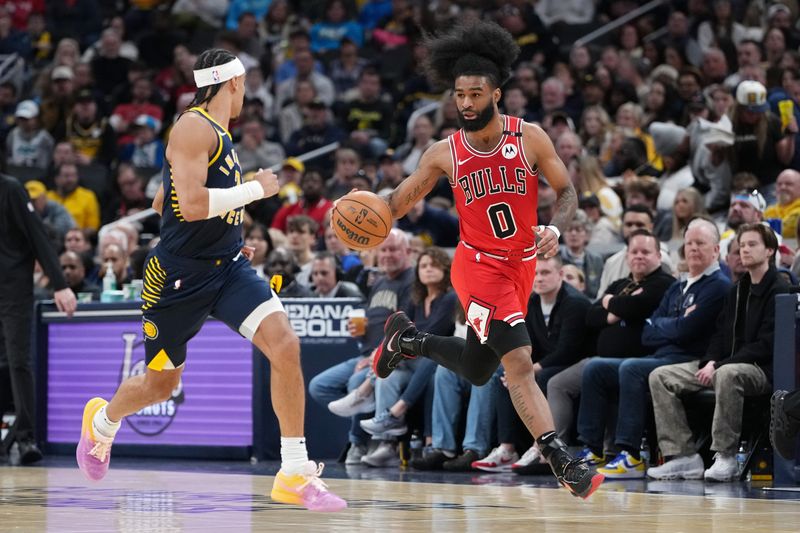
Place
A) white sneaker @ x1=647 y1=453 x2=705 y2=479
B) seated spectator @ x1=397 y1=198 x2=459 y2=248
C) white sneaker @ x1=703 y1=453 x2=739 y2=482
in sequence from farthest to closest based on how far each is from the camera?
seated spectator @ x1=397 y1=198 x2=459 y2=248, white sneaker @ x1=647 y1=453 x2=705 y2=479, white sneaker @ x1=703 y1=453 x2=739 y2=482

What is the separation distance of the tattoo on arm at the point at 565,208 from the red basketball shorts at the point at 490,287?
0.34 meters

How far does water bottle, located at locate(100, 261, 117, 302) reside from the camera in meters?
11.9

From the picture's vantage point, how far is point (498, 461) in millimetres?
9742

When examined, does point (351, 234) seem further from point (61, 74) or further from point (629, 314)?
point (61, 74)

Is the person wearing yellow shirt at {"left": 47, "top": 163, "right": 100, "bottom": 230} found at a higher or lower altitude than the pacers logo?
higher

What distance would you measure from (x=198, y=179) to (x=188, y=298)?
2.04 feet

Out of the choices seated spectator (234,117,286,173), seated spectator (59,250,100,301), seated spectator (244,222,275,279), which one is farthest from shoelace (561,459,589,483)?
seated spectator (234,117,286,173)

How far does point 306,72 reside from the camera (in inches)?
725

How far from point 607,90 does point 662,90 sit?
141cm

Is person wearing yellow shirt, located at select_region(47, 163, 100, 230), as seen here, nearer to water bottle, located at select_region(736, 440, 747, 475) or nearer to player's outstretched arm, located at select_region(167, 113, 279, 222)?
water bottle, located at select_region(736, 440, 747, 475)

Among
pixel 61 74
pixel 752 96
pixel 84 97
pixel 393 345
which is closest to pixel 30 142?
pixel 84 97

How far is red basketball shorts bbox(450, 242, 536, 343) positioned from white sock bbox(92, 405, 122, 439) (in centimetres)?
195

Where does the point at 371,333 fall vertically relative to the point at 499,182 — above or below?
below

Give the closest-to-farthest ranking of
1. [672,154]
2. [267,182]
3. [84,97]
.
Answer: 1. [267,182]
2. [672,154]
3. [84,97]
